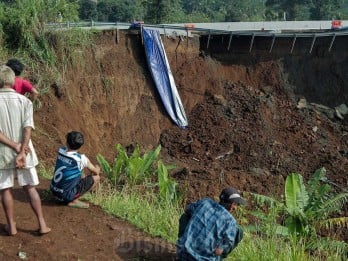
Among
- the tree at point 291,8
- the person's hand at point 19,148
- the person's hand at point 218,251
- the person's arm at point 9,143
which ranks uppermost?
the person's arm at point 9,143

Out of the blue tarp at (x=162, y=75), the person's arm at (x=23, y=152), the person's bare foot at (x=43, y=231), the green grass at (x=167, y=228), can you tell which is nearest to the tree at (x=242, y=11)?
the blue tarp at (x=162, y=75)

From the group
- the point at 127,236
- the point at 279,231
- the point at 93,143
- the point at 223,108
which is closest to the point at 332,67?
the point at 223,108

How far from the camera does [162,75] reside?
55.8ft

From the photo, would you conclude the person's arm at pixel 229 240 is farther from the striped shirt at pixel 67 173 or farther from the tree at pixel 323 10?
the tree at pixel 323 10

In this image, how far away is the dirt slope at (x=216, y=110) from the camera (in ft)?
43.3

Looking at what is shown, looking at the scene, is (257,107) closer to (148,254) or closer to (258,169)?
(258,169)

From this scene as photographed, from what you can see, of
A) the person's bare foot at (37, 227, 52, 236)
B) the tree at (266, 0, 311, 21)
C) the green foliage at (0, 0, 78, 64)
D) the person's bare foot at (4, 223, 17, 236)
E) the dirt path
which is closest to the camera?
the dirt path

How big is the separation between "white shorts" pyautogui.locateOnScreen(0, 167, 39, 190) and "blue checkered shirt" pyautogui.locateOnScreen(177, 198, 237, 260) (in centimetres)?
163

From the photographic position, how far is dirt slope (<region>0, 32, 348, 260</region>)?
13.2 m

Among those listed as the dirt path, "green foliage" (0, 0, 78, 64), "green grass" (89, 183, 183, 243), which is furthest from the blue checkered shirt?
"green foliage" (0, 0, 78, 64)

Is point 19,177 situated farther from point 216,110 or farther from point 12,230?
point 216,110

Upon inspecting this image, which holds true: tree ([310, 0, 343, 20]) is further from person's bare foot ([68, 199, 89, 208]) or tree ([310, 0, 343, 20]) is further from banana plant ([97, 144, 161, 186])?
person's bare foot ([68, 199, 89, 208])

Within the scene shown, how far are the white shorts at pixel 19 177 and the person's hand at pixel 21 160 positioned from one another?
0.36ft

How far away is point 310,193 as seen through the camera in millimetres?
9961
